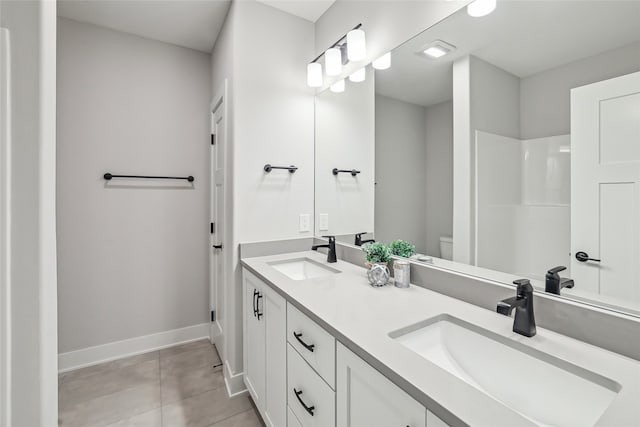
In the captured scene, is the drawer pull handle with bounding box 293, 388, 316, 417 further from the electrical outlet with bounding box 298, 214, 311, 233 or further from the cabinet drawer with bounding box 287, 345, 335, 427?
the electrical outlet with bounding box 298, 214, 311, 233

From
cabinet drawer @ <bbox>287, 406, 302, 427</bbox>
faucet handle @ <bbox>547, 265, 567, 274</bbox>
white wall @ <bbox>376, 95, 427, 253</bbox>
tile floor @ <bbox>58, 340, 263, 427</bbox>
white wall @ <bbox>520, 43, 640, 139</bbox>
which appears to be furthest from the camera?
tile floor @ <bbox>58, 340, 263, 427</bbox>

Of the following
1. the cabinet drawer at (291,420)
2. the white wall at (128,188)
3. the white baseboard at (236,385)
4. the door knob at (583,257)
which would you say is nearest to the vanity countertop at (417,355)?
the door knob at (583,257)

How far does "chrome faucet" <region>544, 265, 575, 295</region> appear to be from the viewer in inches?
34.7

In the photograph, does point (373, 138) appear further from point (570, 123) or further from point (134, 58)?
point (134, 58)

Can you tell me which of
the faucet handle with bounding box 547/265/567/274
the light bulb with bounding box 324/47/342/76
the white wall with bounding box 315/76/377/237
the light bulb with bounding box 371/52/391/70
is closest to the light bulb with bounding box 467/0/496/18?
the light bulb with bounding box 371/52/391/70

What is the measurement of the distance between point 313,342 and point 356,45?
1.56 m

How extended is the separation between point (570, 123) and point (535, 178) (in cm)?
18

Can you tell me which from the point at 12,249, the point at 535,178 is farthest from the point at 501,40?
the point at 12,249

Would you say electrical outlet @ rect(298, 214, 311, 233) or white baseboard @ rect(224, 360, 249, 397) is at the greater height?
electrical outlet @ rect(298, 214, 311, 233)

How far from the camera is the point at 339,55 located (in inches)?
72.2

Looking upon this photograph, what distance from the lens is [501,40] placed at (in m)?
1.07

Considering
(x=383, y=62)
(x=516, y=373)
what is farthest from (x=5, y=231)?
(x=383, y=62)

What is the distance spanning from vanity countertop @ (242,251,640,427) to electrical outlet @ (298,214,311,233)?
72 centimetres

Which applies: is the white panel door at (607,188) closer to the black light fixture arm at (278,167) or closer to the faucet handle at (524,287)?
the faucet handle at (524,287)
